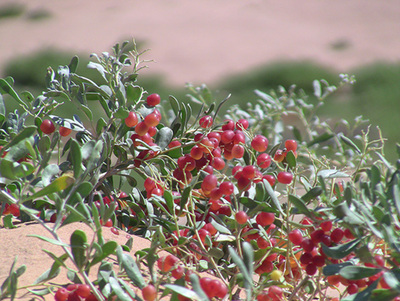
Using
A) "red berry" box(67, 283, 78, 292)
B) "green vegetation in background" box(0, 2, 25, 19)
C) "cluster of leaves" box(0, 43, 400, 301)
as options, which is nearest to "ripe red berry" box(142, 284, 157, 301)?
"cluster of leaves" box(0, 43, 400, 301)

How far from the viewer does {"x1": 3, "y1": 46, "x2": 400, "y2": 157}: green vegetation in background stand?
4.58m

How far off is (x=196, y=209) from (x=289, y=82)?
169 inches

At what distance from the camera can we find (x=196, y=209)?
2.90 feet

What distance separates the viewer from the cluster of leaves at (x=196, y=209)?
2.00 ft

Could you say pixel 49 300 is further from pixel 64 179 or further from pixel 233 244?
pixel 233 244

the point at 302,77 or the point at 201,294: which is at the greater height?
the point at 201,294

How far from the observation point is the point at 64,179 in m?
0.62

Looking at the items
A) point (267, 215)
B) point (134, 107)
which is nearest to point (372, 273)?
point (267, 215)

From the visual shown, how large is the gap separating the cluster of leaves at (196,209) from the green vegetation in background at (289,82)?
142 inches

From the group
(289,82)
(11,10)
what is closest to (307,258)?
(289,82)

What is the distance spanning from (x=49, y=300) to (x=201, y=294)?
26 cm

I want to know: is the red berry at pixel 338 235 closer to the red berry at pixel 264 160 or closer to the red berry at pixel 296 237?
the red berry at pixel 296 237

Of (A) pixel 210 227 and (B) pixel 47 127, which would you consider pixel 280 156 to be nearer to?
(A) pixel 210 227

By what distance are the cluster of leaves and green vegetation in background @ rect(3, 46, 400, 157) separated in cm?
362
